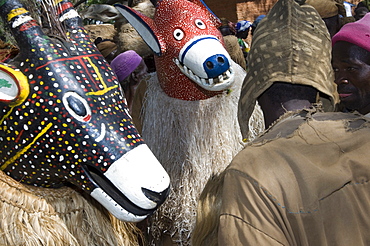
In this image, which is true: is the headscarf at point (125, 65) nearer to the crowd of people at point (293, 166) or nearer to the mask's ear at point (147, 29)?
the mask's ear at point (147, 29)

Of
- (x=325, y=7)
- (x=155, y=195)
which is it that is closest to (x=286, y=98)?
(x=155, y=195)

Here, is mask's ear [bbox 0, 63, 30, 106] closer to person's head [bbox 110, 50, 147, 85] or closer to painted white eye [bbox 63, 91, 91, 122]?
painted white eye [bbox 63, 91, 91, 122]

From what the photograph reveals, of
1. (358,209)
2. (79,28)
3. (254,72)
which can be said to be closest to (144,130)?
(79,28)

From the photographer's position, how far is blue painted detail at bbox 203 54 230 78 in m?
2.08

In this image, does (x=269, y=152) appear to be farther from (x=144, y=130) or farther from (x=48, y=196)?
(x=144, y=130)

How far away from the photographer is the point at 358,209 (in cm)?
105

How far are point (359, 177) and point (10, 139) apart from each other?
1100 millimetres

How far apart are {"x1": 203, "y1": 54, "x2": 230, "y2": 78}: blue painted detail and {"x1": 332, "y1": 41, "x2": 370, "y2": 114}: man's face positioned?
1.97ft

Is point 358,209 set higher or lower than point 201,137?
higher

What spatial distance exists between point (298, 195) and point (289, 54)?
51cm

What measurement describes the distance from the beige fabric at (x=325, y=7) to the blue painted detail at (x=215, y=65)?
1452 mm

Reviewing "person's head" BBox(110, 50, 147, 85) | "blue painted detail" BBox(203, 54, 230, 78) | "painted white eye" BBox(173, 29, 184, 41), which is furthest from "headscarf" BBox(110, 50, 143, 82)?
"blue painted detail" BBox(203, 54, 230, 78)

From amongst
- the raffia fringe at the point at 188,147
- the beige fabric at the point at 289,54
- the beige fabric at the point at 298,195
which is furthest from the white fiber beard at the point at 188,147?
the beige fabric at the point at 298,195

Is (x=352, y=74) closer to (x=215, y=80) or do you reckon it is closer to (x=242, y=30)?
(x=215, y=80)
